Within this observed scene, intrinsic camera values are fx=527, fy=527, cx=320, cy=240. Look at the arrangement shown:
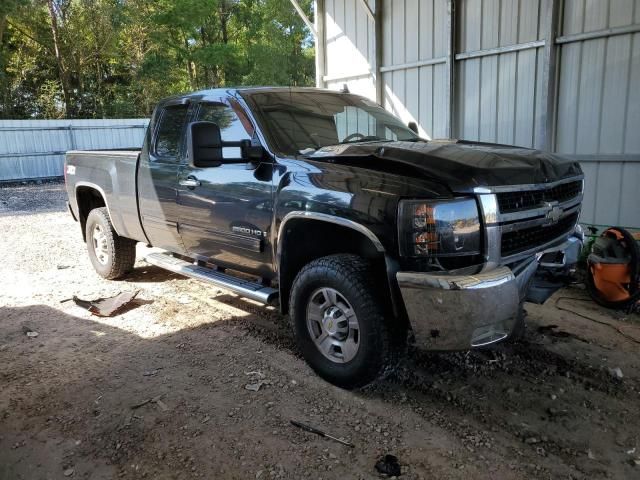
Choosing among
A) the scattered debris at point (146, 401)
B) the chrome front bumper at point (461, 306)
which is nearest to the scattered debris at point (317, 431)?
the chrome front bumper at point (461, 306)

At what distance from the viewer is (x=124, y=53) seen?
27422 mm

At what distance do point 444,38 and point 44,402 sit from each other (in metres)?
7.57

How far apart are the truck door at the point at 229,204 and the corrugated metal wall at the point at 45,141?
15389 millimetres

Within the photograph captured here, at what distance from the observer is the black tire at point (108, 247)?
601cm

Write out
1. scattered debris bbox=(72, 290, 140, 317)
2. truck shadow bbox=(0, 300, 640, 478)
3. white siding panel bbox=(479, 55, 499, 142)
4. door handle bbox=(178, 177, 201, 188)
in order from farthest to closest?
white siding panel bbox=(479, 55, 499, 142), scattered debris bbox=(72, 290, 140, 317), door handle bbox=(178, 177, 201, 188), truck shadow bbox=(0, 300, 640, 478)

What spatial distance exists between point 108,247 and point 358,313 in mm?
3919

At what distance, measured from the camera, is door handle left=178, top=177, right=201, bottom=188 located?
447cm

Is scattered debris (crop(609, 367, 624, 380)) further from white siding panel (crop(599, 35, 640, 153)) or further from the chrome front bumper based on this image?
white siding panel (crop(599, 35, 640, 153))

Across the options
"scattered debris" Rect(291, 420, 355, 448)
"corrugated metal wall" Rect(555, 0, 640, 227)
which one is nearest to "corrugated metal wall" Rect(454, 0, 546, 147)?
"corrugated metal wall" Rect(555, 0, 640, 227)

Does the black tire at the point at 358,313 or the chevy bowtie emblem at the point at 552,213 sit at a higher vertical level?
the chevy bowtie emblem at the point at 552,213

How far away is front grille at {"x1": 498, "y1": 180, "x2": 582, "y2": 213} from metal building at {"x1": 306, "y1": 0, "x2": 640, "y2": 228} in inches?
148

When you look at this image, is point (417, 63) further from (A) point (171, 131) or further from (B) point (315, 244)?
(B) point (315, 244)

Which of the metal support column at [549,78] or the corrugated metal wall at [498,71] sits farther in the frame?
the corrugated metal wall at [498,71]

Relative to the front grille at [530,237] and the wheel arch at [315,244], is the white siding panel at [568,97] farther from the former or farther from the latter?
the wheel arch at [315,244]
